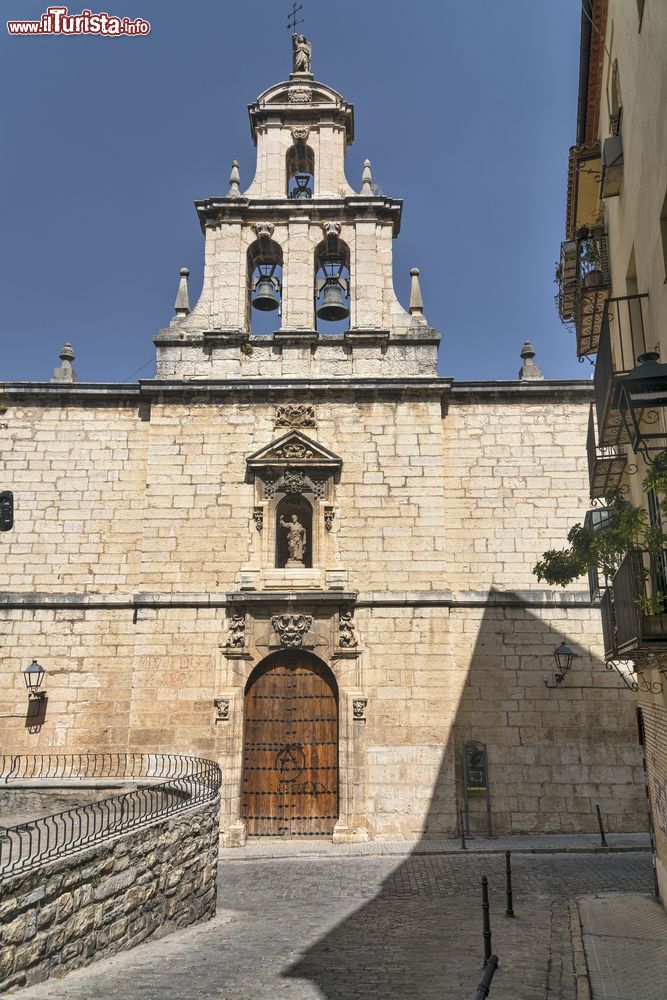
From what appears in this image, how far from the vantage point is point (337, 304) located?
17.7 meters

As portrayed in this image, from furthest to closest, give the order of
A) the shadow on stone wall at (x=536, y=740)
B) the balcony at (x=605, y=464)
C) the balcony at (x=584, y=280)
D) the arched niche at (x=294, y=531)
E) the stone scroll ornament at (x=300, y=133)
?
the stone scroll ornament at (x=300, y=133) < the arched niche at (x=294, y=531) < the shadow on stone wall at (x=536, y=740) < the balcony at (x=584, y=280) < the balcony at (x=605, y=464)

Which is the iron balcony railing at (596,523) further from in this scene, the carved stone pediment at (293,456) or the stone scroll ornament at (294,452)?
the stone scroll ornament at (294,452)

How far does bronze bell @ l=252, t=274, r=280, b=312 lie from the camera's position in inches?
706

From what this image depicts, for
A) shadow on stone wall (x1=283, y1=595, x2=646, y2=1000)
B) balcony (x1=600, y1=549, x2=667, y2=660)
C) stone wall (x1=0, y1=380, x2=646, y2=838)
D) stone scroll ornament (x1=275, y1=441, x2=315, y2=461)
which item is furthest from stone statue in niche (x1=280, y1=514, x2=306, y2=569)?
balcony (x1=600, y1=549, x2=667, y2=660)

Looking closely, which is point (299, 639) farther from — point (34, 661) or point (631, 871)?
point (631, 871)

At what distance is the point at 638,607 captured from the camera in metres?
7.21

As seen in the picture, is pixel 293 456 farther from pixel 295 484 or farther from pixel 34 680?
pixel 34 680

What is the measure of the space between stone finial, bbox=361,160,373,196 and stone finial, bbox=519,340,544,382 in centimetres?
523

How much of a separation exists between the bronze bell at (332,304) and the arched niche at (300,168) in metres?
2.89

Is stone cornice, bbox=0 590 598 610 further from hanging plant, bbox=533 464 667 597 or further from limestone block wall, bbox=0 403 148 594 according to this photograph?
hanging plant, bbox=533 464 667 597

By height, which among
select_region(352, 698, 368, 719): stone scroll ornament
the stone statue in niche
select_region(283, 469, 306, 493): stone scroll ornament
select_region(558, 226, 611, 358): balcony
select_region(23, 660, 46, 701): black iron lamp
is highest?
select_region(558, 226, 611, 358): balcony

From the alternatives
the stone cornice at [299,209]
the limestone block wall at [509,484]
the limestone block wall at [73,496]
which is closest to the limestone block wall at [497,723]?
the limestone block wall at [509,484]

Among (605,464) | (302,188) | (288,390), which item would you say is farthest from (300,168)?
(605,464)

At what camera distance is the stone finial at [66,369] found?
18.2 meters
